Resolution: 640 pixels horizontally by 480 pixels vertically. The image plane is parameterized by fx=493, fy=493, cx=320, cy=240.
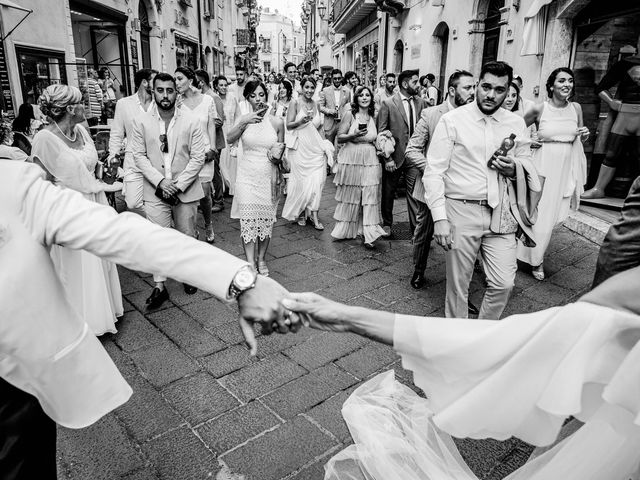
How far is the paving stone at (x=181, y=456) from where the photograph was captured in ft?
7.20

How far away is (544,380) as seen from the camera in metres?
1.31

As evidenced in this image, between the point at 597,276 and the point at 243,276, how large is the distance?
50.6 inches

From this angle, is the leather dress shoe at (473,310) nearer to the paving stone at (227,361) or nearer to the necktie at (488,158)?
the necktie at (488,158)

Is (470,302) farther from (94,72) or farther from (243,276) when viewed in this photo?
(94,72)

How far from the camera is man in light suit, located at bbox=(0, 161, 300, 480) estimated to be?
1.29m

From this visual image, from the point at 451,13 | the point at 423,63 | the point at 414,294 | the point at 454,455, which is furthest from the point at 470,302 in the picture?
the point at 423,63

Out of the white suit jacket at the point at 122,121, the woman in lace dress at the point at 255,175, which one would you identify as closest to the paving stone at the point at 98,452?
the woman in lace dress at the point at 255,175

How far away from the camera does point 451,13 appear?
12.2m

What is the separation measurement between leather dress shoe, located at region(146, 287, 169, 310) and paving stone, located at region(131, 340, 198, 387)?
64 cm

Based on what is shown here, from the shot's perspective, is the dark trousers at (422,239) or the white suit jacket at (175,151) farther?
the dark trousers at (422,239)

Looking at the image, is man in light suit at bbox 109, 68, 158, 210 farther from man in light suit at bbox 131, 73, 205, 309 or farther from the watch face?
the watch face

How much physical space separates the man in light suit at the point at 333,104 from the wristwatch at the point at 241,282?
784 centimetres

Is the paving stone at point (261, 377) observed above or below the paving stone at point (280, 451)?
below

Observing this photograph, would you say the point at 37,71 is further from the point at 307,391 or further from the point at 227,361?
the point at 307,391
